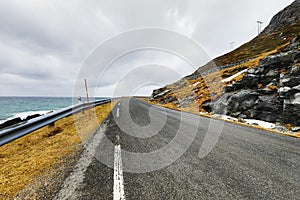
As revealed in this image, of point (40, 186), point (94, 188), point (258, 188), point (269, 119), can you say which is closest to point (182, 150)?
point (258, 188)

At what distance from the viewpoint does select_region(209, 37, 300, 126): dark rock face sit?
794 centimetres

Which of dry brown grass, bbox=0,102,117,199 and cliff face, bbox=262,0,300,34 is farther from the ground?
cliff face, bbox=262,0,300,34

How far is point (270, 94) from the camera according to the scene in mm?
9656

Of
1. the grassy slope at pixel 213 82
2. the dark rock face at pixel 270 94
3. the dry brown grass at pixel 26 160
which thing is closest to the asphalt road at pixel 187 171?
the dry brown grass at pixel 26 160

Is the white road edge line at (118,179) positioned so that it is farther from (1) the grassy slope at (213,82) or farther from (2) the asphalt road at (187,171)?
(1) the grassy slope at (213,82)

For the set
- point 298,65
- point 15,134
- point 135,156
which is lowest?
point 135,156

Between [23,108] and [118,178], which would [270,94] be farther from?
[23,108]

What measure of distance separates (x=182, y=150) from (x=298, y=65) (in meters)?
10.8

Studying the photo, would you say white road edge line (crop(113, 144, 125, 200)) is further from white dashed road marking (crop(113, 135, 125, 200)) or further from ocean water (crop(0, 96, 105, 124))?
ocean water (crop(0, 96, 105, 124))

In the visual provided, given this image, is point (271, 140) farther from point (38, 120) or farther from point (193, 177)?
point (38, 120)

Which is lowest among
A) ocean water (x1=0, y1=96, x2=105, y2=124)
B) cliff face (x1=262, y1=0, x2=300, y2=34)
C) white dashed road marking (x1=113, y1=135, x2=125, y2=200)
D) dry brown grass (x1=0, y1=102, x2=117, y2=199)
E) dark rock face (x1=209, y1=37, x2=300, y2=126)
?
ocean water (x1=0, y1=96, x2=105, y2=124)

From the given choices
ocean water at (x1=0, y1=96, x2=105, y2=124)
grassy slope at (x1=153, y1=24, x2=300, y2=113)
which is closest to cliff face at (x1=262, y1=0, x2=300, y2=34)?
grassy slope at (x1=153, y1=24, x2=300, y2=113)

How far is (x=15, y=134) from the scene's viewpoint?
3807mm

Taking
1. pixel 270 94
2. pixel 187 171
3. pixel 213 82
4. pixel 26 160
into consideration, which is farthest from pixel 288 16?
pixel 26 160
